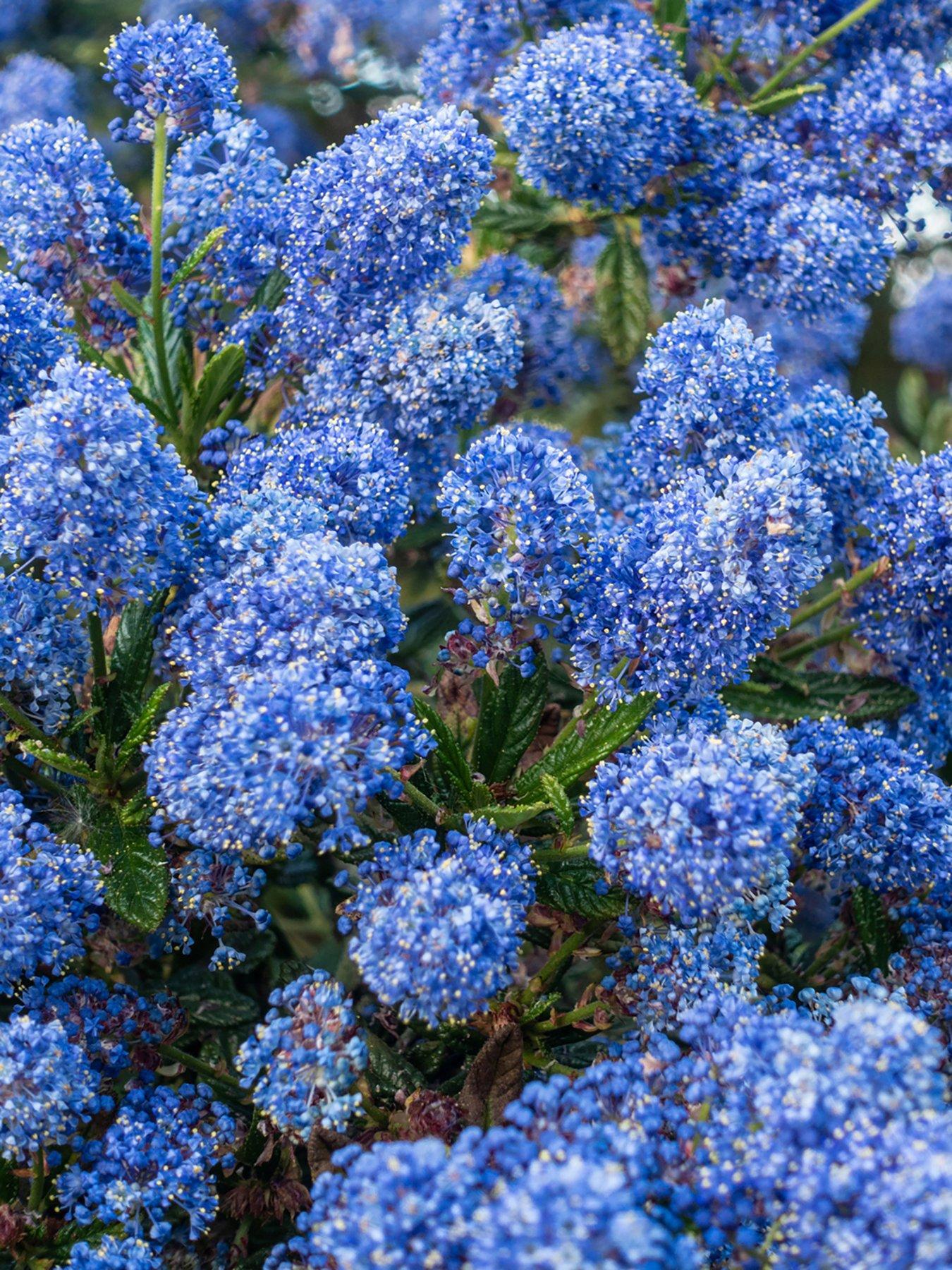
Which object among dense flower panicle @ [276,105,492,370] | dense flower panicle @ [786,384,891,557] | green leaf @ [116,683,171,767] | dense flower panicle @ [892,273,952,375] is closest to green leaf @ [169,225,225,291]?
dense flower panicle @ [276,105,492,370]

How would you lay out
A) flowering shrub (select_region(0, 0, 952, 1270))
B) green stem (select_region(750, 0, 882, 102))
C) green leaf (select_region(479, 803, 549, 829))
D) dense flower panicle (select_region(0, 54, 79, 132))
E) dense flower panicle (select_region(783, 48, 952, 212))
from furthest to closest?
1. dense flower panicle (select_region(0, 54, 79, 132))
2. green stem (select_region(750, 0, 882, 102))
3. dense flower panicle (select_region(783, 48, 952, 212))
4. green leaf (select_region(479, 803, 549, 829))
5. flowering shrub (select_region(0, 0, 952, 1270))

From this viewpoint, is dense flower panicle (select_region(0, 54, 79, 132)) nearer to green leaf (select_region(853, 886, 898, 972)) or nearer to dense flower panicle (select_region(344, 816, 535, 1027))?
dense flower panicle (select_region(344, 816, 535, 1027))

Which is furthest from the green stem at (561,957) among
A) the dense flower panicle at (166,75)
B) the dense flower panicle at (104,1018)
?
the dense flower panicle at (166,75)

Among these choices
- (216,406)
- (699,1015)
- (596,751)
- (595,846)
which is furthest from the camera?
(216,406)

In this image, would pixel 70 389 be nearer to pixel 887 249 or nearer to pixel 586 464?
pixel 586 464

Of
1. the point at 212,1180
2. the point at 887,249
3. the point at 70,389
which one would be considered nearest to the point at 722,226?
the point at 887,249

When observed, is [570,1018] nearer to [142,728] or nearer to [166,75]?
[142,728]
